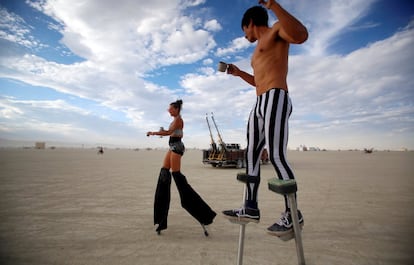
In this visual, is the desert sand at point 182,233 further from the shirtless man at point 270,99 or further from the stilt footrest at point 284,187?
the stilt footrest at point 284,187

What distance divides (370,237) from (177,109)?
132 inches

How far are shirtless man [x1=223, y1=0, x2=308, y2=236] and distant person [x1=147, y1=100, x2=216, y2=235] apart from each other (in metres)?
1.31

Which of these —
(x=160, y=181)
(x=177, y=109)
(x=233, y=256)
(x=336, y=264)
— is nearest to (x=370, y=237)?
(x=336, y=264)

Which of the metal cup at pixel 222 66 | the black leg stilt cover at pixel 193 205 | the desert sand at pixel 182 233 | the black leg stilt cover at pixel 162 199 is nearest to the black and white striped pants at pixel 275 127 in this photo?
the metal cup at pixel 222 66

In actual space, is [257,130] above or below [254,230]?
above

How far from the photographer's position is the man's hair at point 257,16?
2.36 m

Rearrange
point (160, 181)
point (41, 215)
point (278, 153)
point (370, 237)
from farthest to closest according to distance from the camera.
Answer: point (41, 215), point (160, 181), point (370, 237), point (278, 153)

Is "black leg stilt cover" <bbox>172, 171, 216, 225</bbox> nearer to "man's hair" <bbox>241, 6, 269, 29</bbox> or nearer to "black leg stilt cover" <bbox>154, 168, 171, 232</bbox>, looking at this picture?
"black leg stilt cover" <bbox>154, 168, 171, 232</bbox>

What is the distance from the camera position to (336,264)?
253 cm

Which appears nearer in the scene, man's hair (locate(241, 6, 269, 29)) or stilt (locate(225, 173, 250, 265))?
stilt (locate(225, 173, 250, 265))

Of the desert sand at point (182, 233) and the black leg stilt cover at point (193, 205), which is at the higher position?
the black leg stilt cover at point (193, 205)

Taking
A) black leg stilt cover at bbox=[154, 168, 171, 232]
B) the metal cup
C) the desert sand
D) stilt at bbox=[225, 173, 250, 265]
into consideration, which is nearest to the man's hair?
the metal cup

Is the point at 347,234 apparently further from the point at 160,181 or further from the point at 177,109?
the point at 177,109

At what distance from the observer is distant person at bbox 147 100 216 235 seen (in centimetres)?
342
